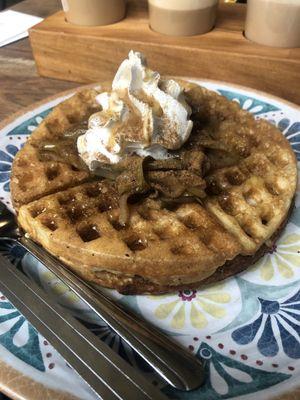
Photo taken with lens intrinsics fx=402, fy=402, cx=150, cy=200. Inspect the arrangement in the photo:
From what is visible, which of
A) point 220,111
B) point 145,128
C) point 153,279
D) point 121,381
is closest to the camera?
point 121,381

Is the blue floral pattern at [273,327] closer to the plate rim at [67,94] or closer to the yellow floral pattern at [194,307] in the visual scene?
the yellow floral pattern at [194,307]

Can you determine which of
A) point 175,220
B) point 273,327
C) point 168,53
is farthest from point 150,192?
point 168,53

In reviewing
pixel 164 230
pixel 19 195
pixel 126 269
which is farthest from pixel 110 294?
pixel 19 195

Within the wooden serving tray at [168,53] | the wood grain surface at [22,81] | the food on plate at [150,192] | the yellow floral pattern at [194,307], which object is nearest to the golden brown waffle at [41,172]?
the food on plate at [150,192]

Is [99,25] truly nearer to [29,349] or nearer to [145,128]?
[145,128]

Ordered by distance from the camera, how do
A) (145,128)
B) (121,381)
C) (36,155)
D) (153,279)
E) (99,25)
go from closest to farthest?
A: (121,381), (153,279), (145,128), (36,155), (99,25)

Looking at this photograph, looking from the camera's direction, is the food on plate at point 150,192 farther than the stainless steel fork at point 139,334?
Yes
